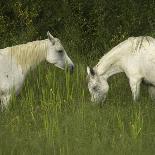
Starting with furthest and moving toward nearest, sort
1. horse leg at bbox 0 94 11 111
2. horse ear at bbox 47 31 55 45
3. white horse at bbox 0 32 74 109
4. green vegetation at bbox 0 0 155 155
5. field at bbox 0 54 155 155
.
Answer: horse ear at bbox 47 31 55 45 → white horse at bbox 0 32 74 109 → horse leg at bbox 0 94 11 111 → green vegetation at bbox 0 0 155 155 → field at bbox 0 54 155 155

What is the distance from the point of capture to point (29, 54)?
10438 millimetres

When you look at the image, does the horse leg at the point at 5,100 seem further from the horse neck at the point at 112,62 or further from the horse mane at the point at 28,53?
the horse neck at the point at 112,62

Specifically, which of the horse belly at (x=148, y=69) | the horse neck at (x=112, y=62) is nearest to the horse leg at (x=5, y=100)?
the horse neck at (x=112, y=62)

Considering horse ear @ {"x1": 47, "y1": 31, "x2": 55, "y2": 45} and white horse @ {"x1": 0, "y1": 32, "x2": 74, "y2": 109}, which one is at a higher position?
horse ear @ {"x1": 47, "y1": 31, "x2": 55, "y2": 45}

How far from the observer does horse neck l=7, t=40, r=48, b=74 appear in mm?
10288

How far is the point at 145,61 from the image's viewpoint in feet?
33.8

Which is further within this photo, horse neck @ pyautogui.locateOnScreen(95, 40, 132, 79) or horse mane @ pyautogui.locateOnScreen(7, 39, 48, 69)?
horse neck @ pyautogui.locateOnScreen(95, 40, 132, 79)

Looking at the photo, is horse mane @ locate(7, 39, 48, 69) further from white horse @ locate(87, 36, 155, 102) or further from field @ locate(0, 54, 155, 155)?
white horse @ locate(87, 36, 155, 102)

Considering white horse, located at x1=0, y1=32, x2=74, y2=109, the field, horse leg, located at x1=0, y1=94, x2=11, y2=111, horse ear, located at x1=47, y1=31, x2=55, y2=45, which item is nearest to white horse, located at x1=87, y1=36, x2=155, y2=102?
the field

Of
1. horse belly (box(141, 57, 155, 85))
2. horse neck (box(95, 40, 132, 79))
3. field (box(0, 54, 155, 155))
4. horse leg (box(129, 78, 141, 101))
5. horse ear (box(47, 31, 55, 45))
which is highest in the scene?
horse ear (box(47, 31, 55, 45))

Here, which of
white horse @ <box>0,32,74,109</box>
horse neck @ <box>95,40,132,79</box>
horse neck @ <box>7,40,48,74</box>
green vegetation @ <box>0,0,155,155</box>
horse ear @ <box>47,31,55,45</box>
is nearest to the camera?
green vegetation @ <box>0,0,155,155</box>

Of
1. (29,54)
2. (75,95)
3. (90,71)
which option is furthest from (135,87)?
(29,54)

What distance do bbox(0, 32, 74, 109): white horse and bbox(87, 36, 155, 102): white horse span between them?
1.95 feet

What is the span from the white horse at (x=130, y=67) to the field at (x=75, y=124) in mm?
222
